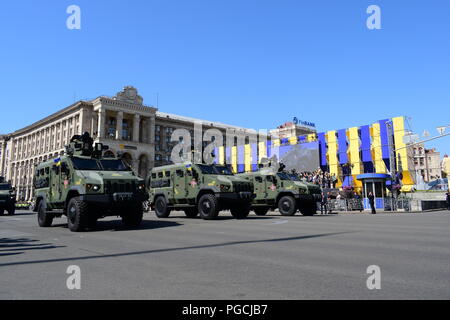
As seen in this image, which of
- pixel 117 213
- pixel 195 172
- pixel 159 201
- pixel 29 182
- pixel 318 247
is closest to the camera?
pixel 318 247

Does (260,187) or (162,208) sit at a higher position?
(260,187)

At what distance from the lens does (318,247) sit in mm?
6570

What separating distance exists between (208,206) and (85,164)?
525 cm

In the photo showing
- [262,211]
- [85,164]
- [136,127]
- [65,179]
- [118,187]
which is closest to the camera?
[118,187]

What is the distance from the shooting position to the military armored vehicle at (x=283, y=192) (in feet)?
56.1

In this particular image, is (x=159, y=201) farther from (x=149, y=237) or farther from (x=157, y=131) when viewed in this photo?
(x=157, y=131)

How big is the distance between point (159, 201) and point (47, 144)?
76.8 meters

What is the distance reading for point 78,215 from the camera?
9.71m

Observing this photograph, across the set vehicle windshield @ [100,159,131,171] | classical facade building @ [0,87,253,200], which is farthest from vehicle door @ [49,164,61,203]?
classical facade building @ [0,87,253,200]

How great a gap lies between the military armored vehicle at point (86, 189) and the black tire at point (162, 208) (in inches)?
183

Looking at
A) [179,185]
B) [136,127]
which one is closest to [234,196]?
[179,185]

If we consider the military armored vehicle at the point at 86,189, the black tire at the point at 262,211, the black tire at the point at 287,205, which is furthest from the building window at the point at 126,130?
the military armored vehicle at the point at 86,189

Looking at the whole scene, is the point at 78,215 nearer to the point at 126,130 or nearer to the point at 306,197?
the point at 306,197
